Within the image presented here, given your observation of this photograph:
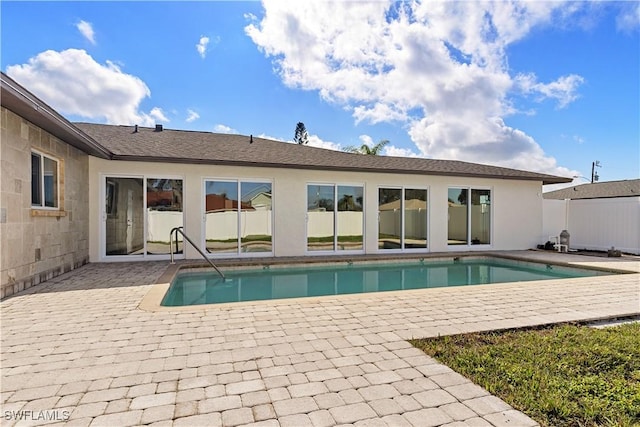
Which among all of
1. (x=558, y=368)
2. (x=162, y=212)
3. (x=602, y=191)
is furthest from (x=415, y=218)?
(x=602, y=191)

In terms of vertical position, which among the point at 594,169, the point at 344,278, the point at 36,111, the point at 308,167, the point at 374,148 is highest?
the point at 594,169

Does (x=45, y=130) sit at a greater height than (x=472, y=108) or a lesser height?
lesser

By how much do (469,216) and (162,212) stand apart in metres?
9.92

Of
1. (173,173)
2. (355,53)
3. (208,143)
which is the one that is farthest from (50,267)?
(355,53)

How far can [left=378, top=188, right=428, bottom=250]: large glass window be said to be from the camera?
37.0 ft

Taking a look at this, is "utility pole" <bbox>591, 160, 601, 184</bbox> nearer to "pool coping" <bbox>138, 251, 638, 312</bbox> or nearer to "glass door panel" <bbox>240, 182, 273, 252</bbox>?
"pool coping" <bbox>138, 251, 638, 312</bbox>

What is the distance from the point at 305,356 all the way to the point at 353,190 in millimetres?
8167

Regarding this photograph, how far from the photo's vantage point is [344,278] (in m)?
8.34

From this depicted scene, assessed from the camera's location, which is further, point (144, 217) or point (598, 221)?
point (598, 221)

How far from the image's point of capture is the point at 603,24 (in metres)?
9.86

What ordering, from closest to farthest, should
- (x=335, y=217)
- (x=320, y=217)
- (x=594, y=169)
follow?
(x=320, y=217) → (x=335, y=217) → (x=594, y=169)

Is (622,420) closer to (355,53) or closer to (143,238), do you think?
(143,238)

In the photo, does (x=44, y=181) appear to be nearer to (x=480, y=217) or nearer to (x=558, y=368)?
(x=558, y=368)

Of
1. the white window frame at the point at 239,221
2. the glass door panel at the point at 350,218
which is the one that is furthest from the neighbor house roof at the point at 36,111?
the glass door panel at the point at 350,218
